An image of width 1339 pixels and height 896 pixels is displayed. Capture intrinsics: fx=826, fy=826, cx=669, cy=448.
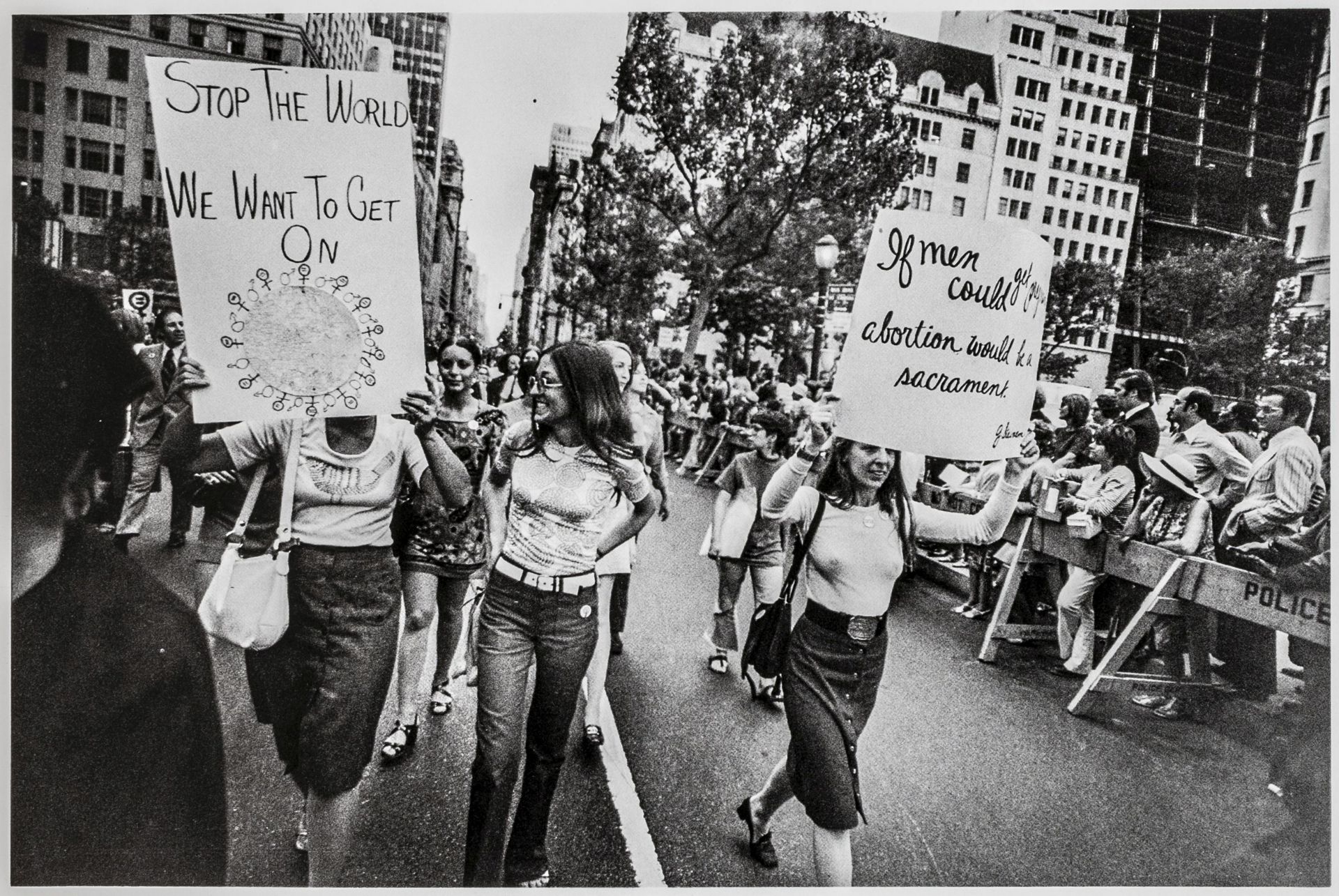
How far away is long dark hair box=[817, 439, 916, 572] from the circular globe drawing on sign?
161 centimetres

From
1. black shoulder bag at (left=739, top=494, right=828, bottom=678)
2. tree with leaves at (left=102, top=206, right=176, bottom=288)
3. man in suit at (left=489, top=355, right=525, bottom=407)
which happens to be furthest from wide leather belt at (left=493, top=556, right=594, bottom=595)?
man in suit at (left=489, top=355, right=525, bottom=407)

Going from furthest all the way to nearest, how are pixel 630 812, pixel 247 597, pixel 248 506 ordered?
pixel 630 812
pixel 248 506
pixel 247 597

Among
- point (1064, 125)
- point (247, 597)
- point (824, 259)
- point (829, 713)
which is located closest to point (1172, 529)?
point (1064, 125)

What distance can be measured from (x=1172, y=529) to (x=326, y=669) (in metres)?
4.38

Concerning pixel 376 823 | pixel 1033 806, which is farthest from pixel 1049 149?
pixel 376 823

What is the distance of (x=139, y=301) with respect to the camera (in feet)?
12.8

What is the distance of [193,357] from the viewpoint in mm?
2596

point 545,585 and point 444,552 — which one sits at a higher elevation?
point 545,585

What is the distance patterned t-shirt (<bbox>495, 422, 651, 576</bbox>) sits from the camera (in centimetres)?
265

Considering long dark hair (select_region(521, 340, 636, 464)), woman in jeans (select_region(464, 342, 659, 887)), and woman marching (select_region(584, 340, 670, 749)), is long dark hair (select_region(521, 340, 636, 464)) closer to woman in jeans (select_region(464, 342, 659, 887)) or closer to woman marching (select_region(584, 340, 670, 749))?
woman in jeans (select_region(464, 342, 659, 887))

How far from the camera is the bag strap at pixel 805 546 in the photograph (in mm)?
2680

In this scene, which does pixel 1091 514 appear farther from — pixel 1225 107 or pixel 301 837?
pixel 301 837

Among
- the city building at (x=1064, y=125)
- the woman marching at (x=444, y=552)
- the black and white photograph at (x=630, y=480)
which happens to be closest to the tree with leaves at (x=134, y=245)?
the black and white photograph at (x=630, y=480)

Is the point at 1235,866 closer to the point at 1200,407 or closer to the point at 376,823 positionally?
the point at 1200,407
